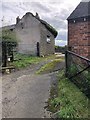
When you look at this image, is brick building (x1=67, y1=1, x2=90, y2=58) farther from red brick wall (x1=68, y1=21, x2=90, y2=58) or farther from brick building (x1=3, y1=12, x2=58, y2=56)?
brick building (x1=3, y1=12, x2=58, y2=56)

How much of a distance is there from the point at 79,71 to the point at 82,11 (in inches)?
143

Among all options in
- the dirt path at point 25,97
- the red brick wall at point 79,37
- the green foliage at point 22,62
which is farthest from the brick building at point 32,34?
the dirt path at point 25,97

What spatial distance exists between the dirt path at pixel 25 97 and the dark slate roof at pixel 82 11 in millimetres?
3275

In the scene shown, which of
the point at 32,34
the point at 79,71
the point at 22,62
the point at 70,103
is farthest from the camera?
the point at 32,34

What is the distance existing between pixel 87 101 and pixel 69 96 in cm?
61

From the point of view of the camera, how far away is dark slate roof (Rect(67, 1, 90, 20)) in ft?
30.9

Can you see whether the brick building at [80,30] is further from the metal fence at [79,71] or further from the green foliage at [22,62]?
the green foliage at [22,62]

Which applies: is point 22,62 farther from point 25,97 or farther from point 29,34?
point 29,34

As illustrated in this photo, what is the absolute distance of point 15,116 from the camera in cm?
511

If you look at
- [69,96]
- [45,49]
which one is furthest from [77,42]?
[45,49]

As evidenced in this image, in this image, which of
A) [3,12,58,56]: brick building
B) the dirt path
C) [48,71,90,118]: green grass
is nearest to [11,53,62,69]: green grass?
the dirt path

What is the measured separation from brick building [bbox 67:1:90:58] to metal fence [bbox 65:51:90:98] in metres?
1.20

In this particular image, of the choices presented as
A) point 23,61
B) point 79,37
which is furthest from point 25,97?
point 23,61

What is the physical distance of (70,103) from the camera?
554cm
